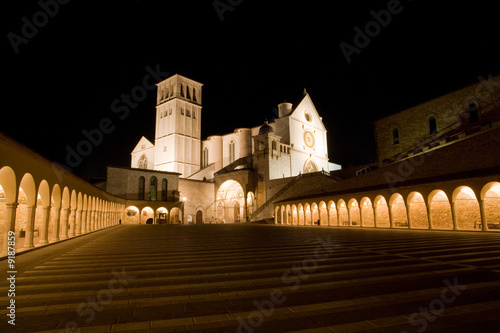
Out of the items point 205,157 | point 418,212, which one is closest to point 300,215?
point 418,212

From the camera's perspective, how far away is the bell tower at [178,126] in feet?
181

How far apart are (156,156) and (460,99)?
48849 millimetres

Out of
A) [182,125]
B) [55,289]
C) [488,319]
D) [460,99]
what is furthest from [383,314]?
[182,125]

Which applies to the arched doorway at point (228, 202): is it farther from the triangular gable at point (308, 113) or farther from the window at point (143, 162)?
the window at point (143, 162)

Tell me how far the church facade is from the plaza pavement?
31.4 m

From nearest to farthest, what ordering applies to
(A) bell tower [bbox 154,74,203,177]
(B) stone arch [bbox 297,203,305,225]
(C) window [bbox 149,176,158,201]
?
(B) stone arch [bbox 297,203,305,225]
(C) window [bbox 149,176,158,201]
(A) bell tower [bbox 154,74,203,177]

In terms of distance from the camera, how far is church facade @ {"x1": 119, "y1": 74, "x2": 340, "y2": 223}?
1709 inches

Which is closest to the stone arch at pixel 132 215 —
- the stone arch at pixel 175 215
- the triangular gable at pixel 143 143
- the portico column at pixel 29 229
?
the stone arch at pixel 175 215

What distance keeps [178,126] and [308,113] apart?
23.5 metres

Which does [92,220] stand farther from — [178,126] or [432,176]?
[178,126]

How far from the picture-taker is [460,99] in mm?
23750

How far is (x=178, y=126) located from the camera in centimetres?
5581

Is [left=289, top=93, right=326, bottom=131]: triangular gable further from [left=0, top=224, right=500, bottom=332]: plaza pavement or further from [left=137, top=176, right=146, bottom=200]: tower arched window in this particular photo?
[left=0, top=224, right=500, bottom=332]: plaza pavement

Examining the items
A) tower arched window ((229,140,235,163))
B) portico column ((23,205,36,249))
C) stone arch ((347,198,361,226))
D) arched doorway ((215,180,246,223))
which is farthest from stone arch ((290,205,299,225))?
portico column ((23,205,36,249))
